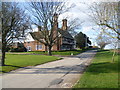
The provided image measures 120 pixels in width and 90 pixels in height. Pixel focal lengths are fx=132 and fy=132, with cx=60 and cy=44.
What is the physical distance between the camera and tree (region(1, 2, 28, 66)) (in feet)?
38.4

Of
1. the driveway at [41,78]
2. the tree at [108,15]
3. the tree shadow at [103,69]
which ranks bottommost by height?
the driveway at [41,78]

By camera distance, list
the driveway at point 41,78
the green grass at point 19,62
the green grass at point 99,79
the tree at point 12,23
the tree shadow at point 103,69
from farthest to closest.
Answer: the green grass at point 19,62
the tree at point 12,23
the tree shadow at point 103,69
the driveway at point 41,78
the green grass at point 99,79

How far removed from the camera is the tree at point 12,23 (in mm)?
11711

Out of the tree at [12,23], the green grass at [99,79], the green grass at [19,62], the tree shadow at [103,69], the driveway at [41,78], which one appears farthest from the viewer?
the green grass at [19,62]

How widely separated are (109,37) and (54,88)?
7045 millimetres

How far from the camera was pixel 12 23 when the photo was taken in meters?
12.8

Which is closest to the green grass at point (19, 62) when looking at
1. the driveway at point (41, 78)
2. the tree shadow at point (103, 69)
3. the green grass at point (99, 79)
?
the driveway at point (41, 78)

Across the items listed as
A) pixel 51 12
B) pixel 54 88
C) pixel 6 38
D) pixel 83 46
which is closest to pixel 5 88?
pixel 54 88

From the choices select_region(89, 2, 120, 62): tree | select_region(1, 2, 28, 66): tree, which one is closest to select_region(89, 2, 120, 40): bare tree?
select_region(89, 2, 120, 62): tree

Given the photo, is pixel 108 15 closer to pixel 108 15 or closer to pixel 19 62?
pixel 108 15

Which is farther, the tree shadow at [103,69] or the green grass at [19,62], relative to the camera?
the green grass at [19,62]

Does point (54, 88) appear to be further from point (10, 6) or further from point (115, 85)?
point (10, 6)

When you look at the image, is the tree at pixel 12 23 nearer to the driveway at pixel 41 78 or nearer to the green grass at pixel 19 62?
the green grass at pixel 19 62

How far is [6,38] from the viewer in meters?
12.9
